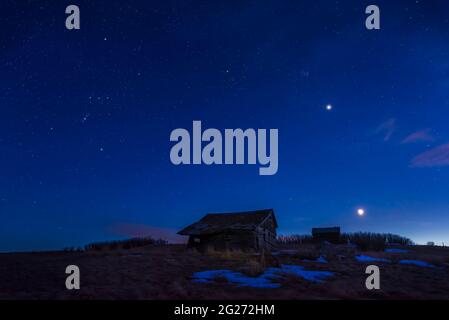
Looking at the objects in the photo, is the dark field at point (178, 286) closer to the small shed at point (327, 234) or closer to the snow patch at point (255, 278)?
the snow patch at point (255, 278)

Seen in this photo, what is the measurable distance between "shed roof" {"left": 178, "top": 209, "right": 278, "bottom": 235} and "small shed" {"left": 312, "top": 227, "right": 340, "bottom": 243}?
9.92 metres

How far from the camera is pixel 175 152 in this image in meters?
11.3

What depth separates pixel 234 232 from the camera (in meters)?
25.5

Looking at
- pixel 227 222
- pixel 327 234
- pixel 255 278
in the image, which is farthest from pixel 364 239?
pixel 255 278

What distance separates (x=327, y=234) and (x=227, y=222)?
15.1m

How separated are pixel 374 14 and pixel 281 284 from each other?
27.8 feet

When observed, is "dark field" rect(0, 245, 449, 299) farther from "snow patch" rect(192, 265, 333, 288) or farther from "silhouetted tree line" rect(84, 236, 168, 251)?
"silhouetted tree line" rect(84, 236, 168, 251)

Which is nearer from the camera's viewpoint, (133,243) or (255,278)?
(255,278)

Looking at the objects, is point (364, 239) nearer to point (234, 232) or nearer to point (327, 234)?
point (327, 234)

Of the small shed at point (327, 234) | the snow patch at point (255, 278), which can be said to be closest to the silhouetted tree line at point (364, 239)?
the small shed at point (327, 234)

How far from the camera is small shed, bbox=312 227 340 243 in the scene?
36.2 metres
